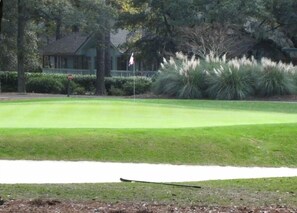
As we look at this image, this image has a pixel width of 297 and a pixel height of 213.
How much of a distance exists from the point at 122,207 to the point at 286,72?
2970cm

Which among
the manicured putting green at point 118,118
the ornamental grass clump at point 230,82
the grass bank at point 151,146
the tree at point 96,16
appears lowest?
the grass bank at point 151,146

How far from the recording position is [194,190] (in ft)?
35.6

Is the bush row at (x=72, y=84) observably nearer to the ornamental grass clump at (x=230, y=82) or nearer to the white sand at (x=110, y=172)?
the ornamental grass clump at (x=230, y=82)

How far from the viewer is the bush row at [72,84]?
50688 millimetres

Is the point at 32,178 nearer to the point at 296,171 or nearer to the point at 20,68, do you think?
the point at 296,171

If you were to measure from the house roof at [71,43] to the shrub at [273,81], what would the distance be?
34.8m

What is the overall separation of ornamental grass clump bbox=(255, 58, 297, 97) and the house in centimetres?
3260

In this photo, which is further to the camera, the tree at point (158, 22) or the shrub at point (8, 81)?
the shrub at point (8, 81)

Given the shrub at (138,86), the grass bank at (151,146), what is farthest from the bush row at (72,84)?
the grass bank at (151,146)

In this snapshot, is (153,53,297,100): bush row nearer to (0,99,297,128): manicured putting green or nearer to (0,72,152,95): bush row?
(0,72,152,95): bush row

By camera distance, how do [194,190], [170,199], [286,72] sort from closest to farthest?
[170,199], [194,190], [286,72]

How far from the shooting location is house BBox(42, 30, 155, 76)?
70688 mm

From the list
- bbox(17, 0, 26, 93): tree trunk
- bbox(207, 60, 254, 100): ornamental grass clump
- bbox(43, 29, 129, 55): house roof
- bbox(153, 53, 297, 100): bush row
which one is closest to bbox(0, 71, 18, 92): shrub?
bbox(17, 0, 26, 93): tree trunk

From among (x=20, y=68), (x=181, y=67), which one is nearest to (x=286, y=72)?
(x=181, y=67)
